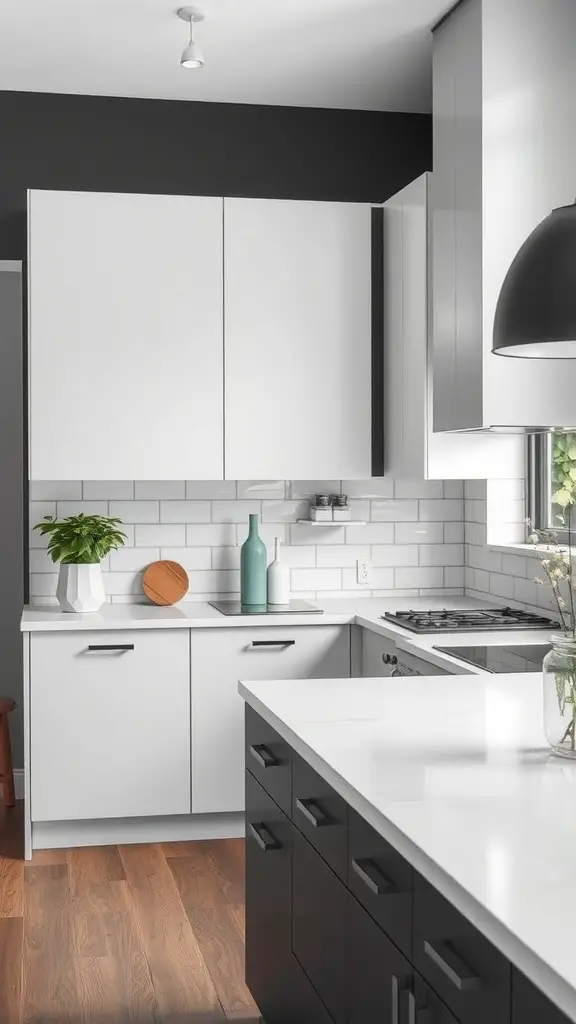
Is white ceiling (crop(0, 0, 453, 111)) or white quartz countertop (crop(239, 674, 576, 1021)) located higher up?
white ceiling (crop(0, 0, 453, 111))

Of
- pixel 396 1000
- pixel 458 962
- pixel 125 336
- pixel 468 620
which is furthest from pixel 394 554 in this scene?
pixel 458 962

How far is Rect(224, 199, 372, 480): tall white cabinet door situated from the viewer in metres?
4.44

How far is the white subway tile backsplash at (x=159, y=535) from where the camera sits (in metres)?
4.76

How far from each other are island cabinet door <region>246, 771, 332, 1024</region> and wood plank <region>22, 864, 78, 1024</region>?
545mm

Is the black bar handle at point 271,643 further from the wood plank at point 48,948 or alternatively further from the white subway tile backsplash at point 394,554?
the wood plank at point 48,948

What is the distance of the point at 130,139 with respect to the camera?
15.5 ft

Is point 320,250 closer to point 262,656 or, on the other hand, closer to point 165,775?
point 262,656

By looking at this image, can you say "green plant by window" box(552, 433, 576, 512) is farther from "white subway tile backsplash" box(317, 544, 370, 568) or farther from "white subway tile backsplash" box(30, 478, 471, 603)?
"white subway tile backsplash" box(317, 544, 370, 568)

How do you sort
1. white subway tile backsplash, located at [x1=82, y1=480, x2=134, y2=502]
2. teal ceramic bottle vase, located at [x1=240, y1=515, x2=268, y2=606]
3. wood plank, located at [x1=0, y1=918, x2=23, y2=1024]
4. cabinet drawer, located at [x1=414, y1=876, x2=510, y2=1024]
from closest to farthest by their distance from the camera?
cabinet drawer, located at [x1=414, y1=876, x2=510, y2=1024]
wood plank, located at [x1=0, y1=918, x2=23, y2=1024]
teal ceramic bottle vase, located at [x1=240, y1=515, x2=268, y2=606]
white subway tile backsplash, located at [x1=82, y1=480, x2=134, y2=502]

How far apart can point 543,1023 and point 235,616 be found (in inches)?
122

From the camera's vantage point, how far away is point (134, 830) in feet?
14.3

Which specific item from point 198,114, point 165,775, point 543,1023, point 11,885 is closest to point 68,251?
point 198,114

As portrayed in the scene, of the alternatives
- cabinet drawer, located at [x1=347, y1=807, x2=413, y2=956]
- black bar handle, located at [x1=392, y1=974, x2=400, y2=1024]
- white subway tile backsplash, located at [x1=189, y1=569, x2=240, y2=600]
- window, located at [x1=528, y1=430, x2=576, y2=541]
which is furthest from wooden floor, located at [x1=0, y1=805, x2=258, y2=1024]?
window, located at [x1=528, y1=430, x2=576, y2=541]

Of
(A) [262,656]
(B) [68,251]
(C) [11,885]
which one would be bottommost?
(C) [11,885]
